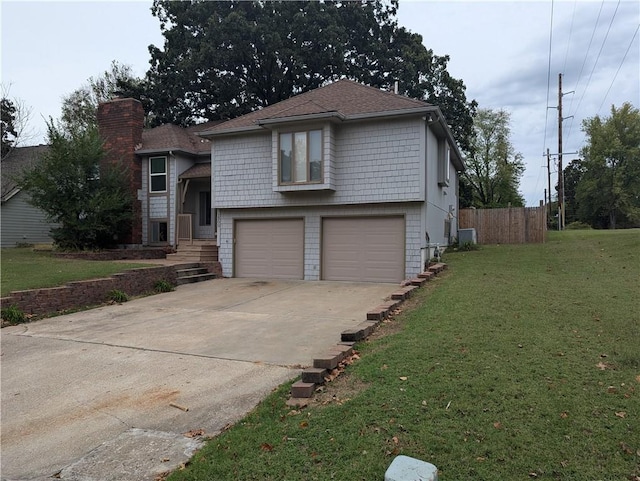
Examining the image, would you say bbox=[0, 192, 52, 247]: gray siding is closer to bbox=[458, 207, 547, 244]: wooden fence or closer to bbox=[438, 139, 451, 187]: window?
bbox=[438, 139, 451, 187]: window

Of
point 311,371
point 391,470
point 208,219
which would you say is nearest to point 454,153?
point 208,219

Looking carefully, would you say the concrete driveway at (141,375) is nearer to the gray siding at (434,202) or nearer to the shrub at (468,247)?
the gray siding at (434,202)

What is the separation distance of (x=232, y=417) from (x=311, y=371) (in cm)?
83

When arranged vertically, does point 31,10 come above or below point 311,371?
above

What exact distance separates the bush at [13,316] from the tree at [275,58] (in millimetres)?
18810

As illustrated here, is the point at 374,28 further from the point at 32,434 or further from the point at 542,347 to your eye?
the point at 32,434

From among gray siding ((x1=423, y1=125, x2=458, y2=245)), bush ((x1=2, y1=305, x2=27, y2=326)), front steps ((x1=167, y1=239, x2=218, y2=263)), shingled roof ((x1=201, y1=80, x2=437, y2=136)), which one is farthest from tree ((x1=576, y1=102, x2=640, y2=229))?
bush ((x1=2, y1=305, x2=27, y2=326))

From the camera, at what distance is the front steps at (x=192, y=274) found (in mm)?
13023

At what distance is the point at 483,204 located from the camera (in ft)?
128

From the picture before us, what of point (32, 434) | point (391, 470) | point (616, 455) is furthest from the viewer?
point (32, 434)

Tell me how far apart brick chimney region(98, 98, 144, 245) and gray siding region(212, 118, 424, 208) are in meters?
5.31

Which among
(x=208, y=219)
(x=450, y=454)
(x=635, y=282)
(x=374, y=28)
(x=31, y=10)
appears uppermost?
(x=374, y=28)

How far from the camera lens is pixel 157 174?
18.1m

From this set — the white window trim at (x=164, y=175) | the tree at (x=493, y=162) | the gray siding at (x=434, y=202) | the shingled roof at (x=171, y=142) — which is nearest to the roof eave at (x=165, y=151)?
the shingled roof at (x=171, y=142)
